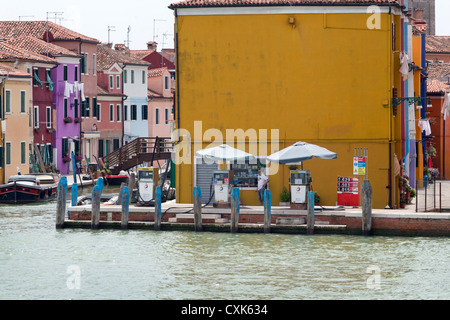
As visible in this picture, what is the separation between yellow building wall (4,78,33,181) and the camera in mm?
52969

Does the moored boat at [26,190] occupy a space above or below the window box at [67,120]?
below

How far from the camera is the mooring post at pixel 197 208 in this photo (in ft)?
103

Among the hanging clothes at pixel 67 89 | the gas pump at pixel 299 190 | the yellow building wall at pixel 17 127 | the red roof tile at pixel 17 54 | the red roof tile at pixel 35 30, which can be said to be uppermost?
the red roof tile at pixel 35 30

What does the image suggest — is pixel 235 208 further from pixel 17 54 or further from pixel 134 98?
pixel 134 98

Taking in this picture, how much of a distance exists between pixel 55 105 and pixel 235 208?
34.4m

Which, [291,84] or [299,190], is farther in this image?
[291,84]

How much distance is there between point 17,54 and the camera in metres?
57.3

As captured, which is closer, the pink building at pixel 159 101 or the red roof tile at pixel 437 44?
the pink building at pixel 159 101

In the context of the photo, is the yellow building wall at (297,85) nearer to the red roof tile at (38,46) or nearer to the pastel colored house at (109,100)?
the red roof tile at (38,46)

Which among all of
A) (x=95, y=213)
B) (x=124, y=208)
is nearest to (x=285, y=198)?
(x=124, y=208)

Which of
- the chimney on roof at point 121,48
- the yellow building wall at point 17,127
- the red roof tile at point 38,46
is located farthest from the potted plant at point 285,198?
the chimney on roof at point 121,48

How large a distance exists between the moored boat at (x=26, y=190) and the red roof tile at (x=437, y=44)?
152 feet

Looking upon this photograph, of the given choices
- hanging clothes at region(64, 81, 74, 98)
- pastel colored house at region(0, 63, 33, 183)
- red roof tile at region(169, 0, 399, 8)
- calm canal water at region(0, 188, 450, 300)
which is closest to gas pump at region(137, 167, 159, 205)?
calm canal water at region(0, 188, 450, 300)

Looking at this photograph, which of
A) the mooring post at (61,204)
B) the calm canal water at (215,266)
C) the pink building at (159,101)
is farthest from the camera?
the pink building at (159,101)
